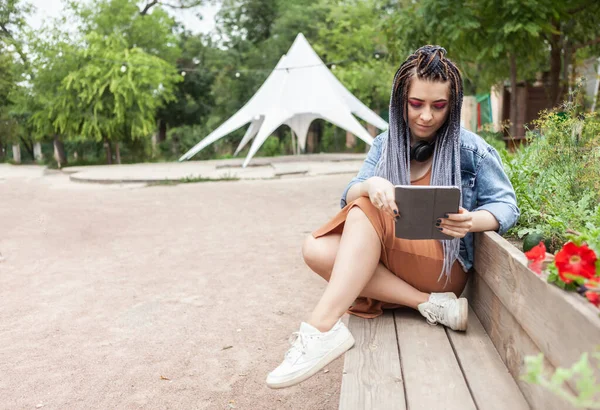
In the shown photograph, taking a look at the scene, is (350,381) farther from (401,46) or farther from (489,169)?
(401,46)

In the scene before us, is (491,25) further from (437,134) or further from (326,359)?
(326,359)

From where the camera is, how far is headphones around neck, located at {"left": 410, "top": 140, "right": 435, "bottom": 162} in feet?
7.90

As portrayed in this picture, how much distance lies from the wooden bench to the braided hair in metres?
0.29

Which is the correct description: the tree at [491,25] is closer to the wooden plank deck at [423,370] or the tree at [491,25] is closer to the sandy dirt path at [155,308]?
the sandy dirt path at [155,308]

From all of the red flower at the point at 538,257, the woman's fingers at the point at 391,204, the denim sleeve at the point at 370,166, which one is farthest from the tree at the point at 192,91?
the red flower at the point at 538,257

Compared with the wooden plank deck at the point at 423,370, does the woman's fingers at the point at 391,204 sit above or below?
above

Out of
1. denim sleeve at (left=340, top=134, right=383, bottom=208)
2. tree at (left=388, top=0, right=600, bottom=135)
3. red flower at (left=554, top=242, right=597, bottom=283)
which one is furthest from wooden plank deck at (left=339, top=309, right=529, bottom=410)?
tree at (left=388, top=0, right=600, bottom=135)

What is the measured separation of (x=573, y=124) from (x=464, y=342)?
159 cm

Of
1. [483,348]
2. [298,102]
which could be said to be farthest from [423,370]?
[298,102]

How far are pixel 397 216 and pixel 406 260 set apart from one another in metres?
0.37

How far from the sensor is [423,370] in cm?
190

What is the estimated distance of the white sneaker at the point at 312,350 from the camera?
205 cm

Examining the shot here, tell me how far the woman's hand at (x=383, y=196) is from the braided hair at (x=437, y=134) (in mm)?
241

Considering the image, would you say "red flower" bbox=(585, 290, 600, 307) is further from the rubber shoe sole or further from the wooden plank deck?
the rubber shoe sole
